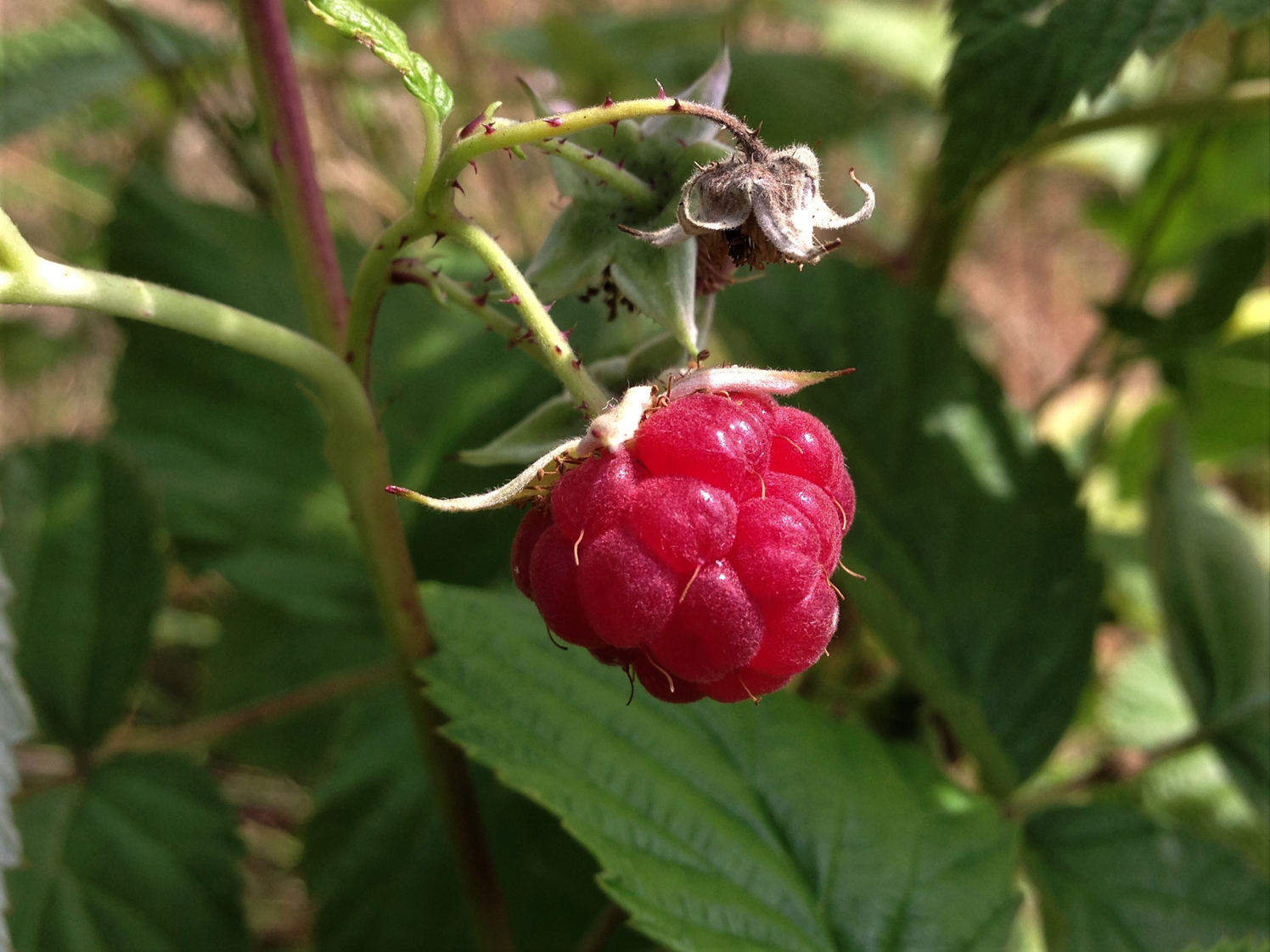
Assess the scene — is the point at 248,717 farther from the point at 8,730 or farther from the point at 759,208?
the point at 759,208

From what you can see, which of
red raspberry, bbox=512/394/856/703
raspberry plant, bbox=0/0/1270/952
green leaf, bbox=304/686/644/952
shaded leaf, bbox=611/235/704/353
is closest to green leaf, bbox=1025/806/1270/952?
raspberry plant, bbox=0/0/1270/952

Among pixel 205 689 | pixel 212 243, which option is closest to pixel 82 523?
pixel 212 243

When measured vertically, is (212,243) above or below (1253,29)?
below

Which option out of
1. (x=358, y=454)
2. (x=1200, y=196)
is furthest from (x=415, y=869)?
(x=1200, y=196)

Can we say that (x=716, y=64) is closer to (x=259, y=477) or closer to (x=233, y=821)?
(x=259, y=477)

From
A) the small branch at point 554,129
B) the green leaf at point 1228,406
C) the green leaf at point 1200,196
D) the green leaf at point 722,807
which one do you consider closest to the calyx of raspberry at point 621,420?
the small branch at point 554,129

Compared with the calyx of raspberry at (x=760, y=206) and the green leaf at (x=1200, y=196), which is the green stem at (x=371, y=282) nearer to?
the calyx of raspberry at (x=760, y=206)

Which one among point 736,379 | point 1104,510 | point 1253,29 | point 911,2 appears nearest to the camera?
point 736,379

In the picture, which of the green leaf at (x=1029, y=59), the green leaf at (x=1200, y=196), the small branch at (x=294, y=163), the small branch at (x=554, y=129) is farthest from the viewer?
the green leaf at (x=1200, y=196)
